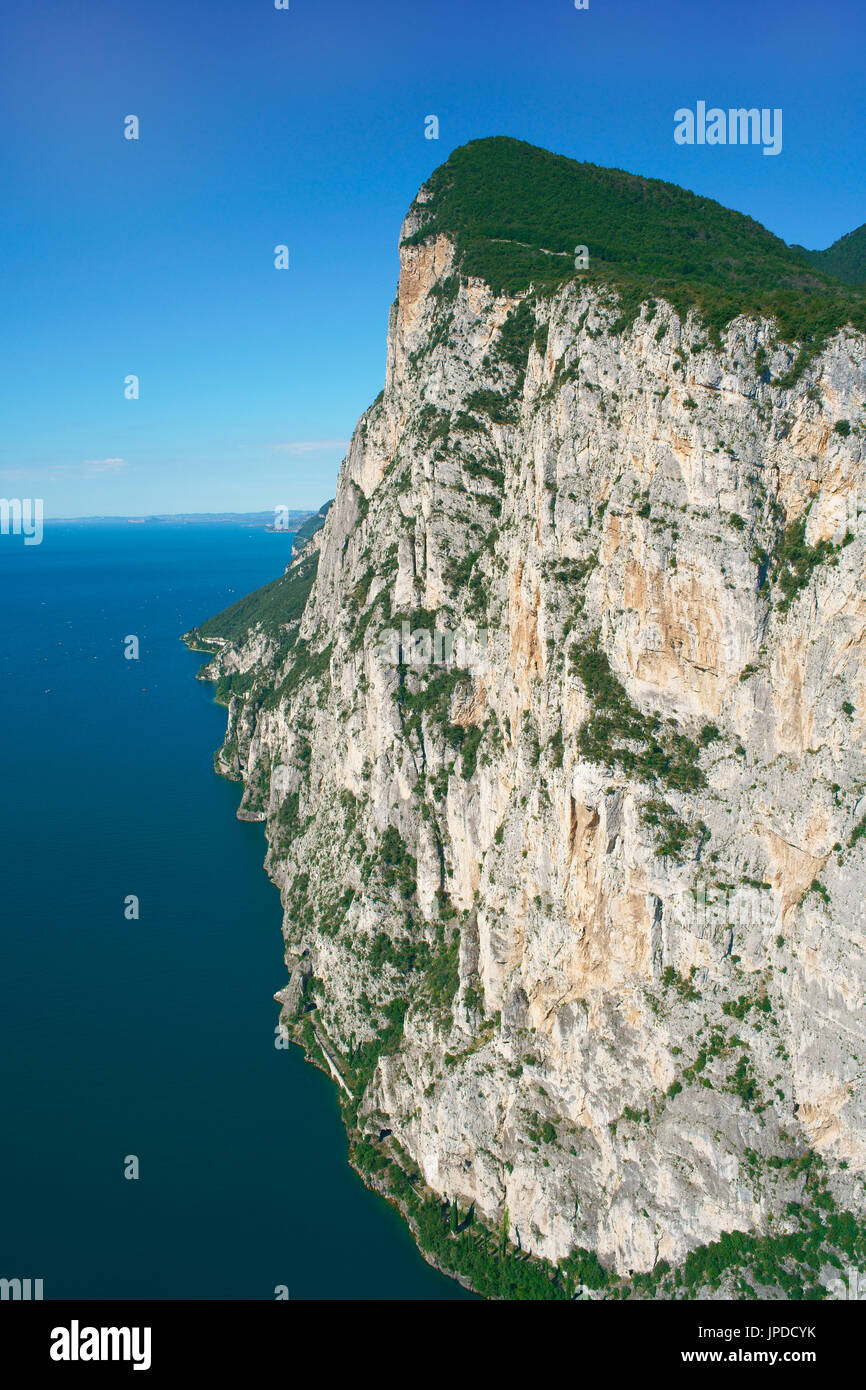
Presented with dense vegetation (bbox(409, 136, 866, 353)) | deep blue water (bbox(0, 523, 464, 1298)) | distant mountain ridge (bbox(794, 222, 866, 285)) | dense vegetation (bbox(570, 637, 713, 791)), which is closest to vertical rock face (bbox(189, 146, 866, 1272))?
dense vegetation (bbox(570, 637, 713, 791))

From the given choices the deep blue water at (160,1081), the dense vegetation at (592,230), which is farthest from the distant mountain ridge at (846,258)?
the deep blue water at (160,1081)

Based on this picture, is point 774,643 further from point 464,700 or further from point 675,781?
point 464,700

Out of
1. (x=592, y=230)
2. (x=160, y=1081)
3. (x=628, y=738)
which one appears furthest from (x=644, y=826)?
(x=592, y=230)

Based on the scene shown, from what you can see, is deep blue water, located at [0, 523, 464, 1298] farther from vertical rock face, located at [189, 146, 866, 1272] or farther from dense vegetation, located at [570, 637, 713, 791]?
dense vegetation, located at [570, 637, 713, 791]

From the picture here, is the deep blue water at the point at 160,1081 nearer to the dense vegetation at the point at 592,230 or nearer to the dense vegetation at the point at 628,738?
the dense vegetation at the point at 628,738
